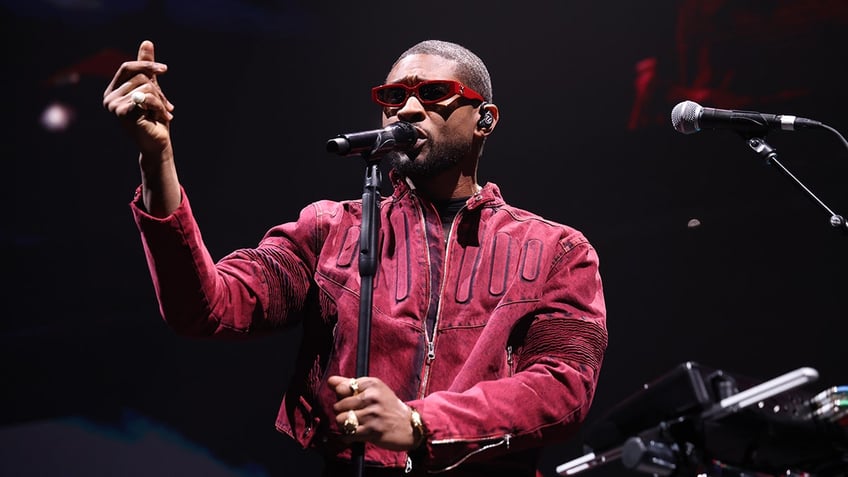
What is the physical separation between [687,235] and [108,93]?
110 inches

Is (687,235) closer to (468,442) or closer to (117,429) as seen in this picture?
(468,442)

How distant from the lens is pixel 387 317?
2.15 meters

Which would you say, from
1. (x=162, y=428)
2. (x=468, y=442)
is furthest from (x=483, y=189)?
(x=162, y=428)

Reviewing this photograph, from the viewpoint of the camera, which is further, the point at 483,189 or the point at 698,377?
the point at 483,189

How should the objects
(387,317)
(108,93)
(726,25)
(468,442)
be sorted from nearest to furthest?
(108,93)
(468,442)
(387,317)
(726,25)

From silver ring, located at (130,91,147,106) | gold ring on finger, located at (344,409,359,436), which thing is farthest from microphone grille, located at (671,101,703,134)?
silver ring, located at (130,91,147,106)

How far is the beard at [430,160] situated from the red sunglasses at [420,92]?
129mm

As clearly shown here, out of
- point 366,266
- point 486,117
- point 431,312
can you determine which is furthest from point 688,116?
point 366,266

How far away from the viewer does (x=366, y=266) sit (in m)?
1.78

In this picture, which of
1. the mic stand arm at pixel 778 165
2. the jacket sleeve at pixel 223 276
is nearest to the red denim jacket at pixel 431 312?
the jacket sleeve at pixel 223 276

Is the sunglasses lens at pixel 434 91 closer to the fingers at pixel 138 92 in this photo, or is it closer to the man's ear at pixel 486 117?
the man's ear at pixel 486 117

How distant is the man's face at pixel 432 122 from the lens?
2.39 m

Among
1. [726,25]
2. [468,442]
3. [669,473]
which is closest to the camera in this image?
[669,473]

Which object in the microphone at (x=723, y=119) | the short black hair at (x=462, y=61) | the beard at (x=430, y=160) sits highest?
the short black hair at (x=462, y=61)
